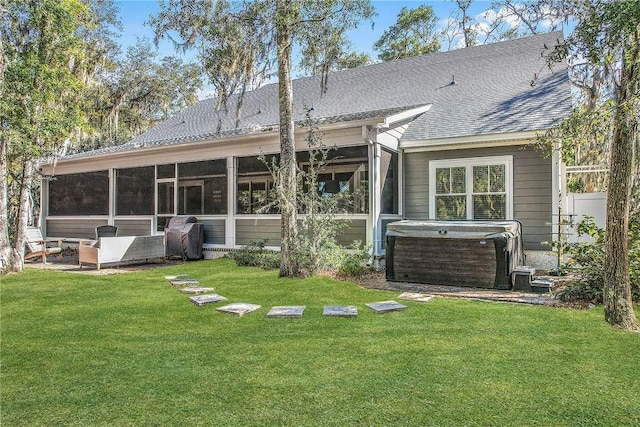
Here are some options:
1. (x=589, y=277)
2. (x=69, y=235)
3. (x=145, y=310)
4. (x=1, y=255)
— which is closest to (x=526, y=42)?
(x=589, y=277)

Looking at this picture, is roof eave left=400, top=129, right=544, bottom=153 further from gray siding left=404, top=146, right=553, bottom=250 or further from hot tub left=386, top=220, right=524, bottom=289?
hot tub left=386, top=220, right=524, bottom=289

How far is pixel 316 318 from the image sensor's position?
452 centimetres

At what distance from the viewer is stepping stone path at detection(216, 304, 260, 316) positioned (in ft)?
15.5

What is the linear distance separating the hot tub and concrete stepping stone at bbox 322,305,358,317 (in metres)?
2.05

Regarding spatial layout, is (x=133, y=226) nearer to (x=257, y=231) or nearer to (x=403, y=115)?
(x=257, y=231)

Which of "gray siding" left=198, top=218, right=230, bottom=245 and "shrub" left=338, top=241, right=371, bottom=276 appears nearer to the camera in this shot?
"shrub" left=338, top=241, right=371, bottom=276

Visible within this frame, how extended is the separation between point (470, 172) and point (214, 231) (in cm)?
616

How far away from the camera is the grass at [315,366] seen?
2441mm

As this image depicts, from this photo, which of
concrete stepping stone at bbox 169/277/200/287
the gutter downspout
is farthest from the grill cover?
the gutter downspout

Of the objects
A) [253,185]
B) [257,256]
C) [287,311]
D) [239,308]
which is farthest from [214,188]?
[287,311]

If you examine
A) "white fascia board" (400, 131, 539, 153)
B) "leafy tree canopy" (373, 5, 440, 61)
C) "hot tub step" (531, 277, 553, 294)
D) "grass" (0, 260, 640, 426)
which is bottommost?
"grass" (0, 260, 640, 426)

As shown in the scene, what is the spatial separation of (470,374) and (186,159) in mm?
9172

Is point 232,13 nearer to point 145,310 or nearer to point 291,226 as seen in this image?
point 291,226

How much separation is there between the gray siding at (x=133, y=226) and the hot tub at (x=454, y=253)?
7.36 meters
